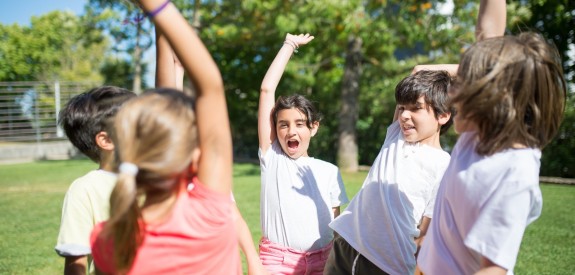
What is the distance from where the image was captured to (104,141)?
1.98 metres

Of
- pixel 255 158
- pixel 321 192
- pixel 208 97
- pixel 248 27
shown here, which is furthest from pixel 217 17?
pixel 208 97

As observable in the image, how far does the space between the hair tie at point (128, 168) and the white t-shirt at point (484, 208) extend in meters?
0.99

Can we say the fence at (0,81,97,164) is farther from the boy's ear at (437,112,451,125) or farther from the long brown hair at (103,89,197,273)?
the long brown hair at (103,89,197,273)

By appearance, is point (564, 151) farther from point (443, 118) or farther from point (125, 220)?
point (125, 220)

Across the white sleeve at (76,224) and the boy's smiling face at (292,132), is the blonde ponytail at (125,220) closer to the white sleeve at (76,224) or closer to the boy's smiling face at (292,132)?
the white sleeve at (76,224)

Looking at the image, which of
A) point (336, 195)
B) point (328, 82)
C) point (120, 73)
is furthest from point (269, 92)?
point (120, 73)

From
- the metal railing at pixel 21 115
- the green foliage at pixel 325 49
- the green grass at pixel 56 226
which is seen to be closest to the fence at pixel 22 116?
the metal railing at pixel 21 115

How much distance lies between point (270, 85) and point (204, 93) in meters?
1.28

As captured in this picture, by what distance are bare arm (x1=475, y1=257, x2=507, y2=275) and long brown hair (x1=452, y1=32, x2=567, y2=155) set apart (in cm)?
33

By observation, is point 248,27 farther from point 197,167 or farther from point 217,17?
point 197,167

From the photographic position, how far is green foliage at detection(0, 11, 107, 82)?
107 ft

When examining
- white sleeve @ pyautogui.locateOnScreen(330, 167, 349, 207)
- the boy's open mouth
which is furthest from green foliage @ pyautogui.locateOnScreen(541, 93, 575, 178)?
the boy's open mouth

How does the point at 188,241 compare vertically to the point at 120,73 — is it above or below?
below

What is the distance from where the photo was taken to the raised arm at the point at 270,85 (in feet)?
8.91
